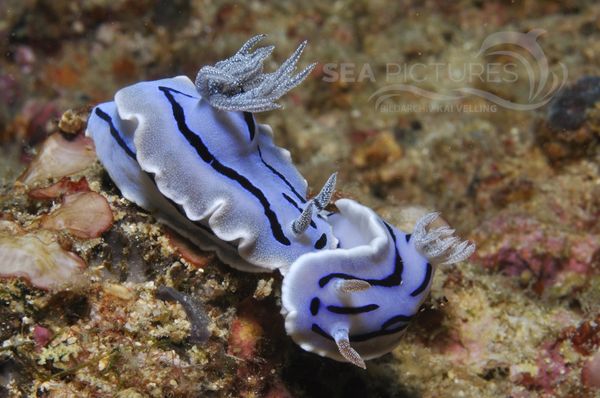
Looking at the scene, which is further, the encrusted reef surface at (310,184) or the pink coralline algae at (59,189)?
the pink coralline algae at (59,189)

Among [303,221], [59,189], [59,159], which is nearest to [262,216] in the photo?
[303,221]

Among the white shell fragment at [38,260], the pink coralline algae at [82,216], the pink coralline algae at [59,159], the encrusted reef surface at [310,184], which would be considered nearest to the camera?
the white shell fragment at [38,260]

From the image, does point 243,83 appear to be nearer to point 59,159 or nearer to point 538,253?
point 59,159

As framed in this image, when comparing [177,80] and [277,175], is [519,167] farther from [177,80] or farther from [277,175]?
[177,80]

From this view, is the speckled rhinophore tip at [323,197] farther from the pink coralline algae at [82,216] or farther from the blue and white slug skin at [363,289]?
the pink coralline algae at [82,216]

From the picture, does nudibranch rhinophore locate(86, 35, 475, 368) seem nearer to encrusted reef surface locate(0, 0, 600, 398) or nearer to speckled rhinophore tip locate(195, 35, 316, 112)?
speckled rhinophore tip locate(195, 35, 316, 112)

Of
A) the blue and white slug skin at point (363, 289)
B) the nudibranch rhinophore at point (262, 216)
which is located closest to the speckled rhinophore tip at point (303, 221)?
the nudibranch rhinophore at point (262, 216)

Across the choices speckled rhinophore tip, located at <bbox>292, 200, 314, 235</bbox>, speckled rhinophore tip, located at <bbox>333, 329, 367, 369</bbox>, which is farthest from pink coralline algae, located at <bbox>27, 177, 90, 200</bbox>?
speckled rhinophore tip, located at <bbox>333, 329, 367, 369</bbox>
